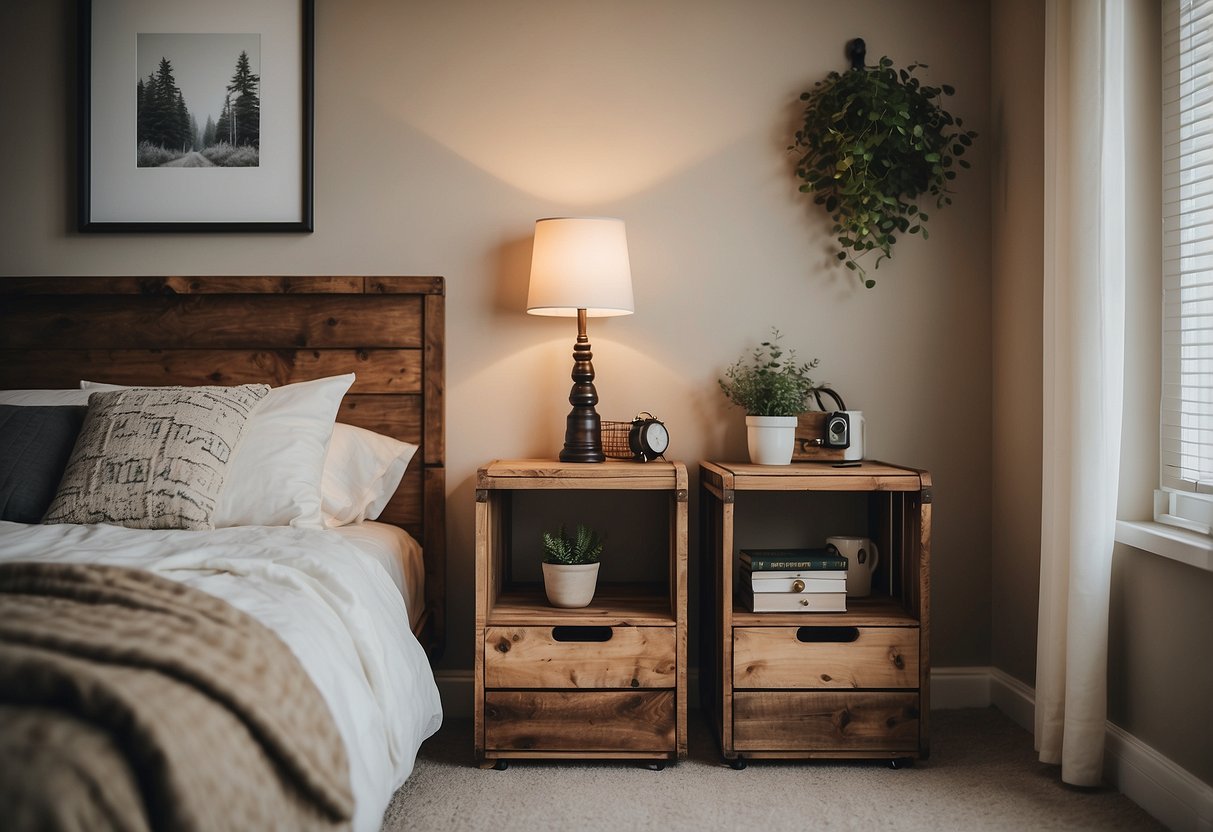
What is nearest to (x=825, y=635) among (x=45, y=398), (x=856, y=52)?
(x=856, y=52)

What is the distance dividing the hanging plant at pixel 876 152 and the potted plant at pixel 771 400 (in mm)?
386

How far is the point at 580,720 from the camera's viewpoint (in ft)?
7.04

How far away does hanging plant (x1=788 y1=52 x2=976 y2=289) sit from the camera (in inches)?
97.4

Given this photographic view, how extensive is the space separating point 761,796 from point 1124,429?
1.26 metres

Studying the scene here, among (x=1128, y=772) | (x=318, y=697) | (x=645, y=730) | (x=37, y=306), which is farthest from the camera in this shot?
(x=37, y=306)

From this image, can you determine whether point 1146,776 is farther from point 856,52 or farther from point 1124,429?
point 856,52

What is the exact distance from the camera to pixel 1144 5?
1.95m

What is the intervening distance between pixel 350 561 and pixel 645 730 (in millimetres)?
910

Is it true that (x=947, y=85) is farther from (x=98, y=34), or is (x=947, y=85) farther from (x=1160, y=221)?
(x=98, y=34)

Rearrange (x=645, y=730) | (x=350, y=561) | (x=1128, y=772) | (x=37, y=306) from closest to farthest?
(x=350, y=561) → (x=1128, y=772) → (x=645, y=730) → (x=37, y=306)

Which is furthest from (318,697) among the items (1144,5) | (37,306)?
(1144,5)

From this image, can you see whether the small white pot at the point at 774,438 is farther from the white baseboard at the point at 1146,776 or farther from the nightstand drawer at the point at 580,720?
the white baseboard at the point at 1146,776

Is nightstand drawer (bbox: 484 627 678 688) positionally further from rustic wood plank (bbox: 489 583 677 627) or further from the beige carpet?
the beige carpet

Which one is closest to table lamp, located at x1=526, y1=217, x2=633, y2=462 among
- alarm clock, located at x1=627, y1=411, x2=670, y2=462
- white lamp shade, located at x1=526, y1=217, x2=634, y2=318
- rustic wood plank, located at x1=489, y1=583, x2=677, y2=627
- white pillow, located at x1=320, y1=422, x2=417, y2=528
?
white lamp shade, located at x1=526, y1=217, x2=634, y2=318
